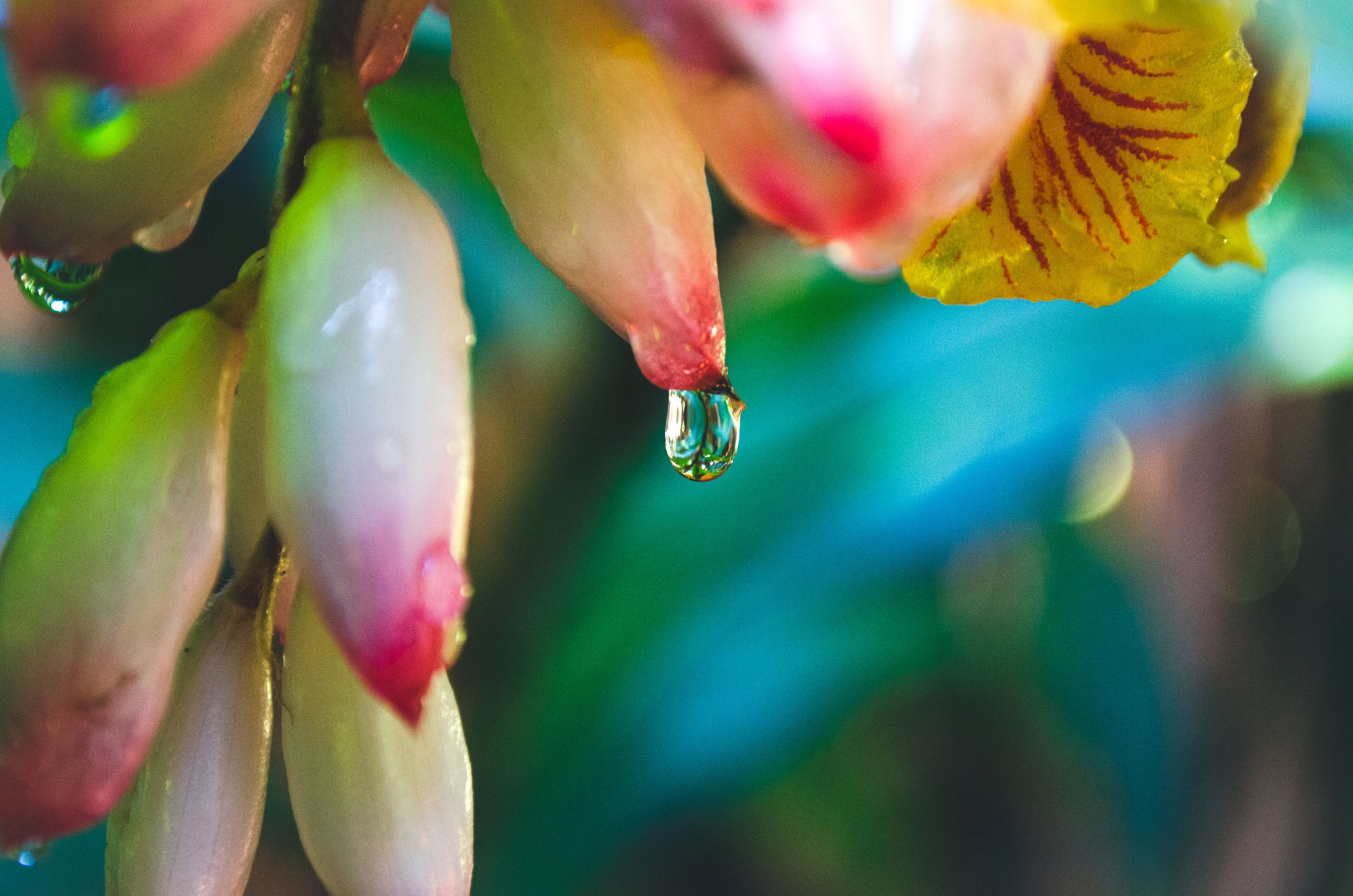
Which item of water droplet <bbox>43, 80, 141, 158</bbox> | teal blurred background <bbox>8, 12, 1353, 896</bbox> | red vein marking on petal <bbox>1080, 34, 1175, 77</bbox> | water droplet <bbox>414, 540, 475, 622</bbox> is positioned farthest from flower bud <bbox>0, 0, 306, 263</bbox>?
teal blurred background <bbox>8, 12, 1353, 896</bbox>

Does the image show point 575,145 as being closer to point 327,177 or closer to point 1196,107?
point 327,177

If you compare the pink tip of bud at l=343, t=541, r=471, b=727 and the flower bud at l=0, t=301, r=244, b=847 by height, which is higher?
the pink tip of bud at l=343, t=541, r=471, b=727

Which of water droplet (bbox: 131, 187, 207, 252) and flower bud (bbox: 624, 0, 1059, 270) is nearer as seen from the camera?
flower bud (bbox: 624, 0, 1059, 270)

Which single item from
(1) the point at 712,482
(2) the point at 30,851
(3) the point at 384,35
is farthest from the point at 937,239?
(1) the point at 712,482

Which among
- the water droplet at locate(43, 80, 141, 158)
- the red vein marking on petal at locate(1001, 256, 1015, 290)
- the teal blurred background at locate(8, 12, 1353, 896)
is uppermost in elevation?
the water droplet at locate(43, 80, 141, 158)

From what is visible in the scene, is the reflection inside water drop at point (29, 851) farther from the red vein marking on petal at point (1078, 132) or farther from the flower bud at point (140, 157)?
the red vein marking on petal at point (1078, 132)

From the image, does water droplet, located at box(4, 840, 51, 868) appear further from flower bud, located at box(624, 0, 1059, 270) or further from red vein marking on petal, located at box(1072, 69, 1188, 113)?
red vein marking on petal, located at box(1072, 69, 1188, 113)

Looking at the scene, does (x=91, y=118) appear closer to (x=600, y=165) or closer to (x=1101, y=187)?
(x=600, y=165)

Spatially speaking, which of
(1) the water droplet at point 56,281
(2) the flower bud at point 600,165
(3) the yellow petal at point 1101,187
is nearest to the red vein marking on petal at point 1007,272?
(3) the yellow petal at point 1101,187
